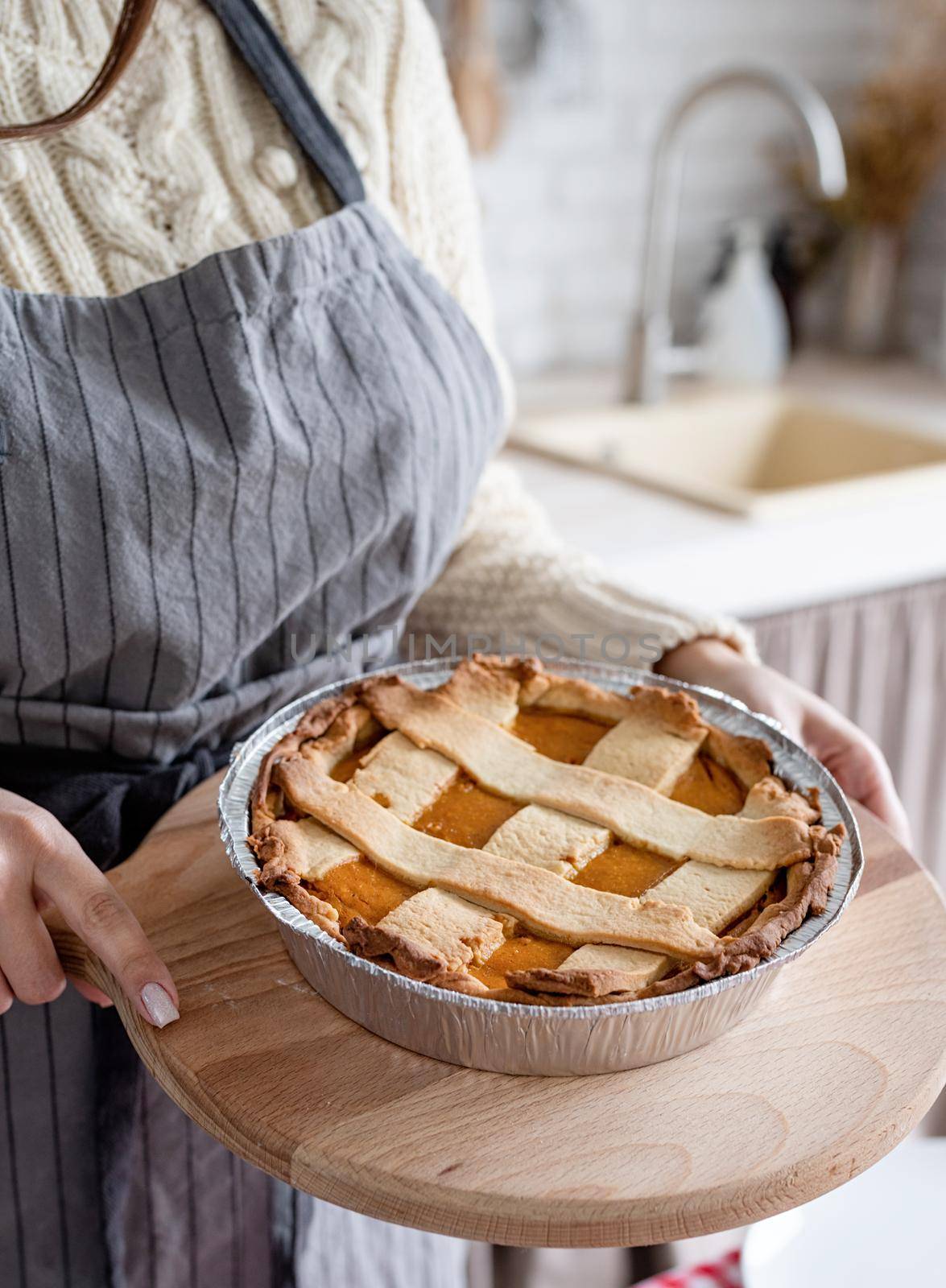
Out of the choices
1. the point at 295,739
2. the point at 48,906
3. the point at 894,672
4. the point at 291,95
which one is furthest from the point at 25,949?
the point at 894,672

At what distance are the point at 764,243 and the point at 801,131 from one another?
0.66 metres

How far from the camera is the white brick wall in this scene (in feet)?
6.23

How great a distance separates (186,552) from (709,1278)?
2.53 ft

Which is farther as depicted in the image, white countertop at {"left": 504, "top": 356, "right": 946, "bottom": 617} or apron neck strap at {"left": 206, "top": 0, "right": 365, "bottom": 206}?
white countertop at {"left": 504, "top": 356, "right": 946, "bottom": 617}

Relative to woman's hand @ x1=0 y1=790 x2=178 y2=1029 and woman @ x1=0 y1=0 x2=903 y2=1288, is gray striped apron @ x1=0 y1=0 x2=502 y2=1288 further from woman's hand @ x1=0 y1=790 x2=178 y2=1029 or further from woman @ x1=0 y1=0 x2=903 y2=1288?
woman's hand @ x1=0 y1=790 x2=178 y2=1029

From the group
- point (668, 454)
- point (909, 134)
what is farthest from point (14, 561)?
point (909, 134)

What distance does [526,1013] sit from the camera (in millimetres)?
474

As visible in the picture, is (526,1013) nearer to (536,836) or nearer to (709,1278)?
(536,836)

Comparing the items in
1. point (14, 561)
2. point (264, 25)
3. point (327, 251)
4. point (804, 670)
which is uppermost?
point (264, 25)

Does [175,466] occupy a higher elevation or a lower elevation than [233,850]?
higher

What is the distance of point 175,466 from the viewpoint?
0.70m

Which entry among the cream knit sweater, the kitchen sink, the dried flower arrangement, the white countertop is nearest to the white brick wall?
the dried flower arrangement

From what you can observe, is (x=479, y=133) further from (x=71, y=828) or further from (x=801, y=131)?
(x=71, y=828)

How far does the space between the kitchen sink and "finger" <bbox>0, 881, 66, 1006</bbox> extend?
3.62 feet
